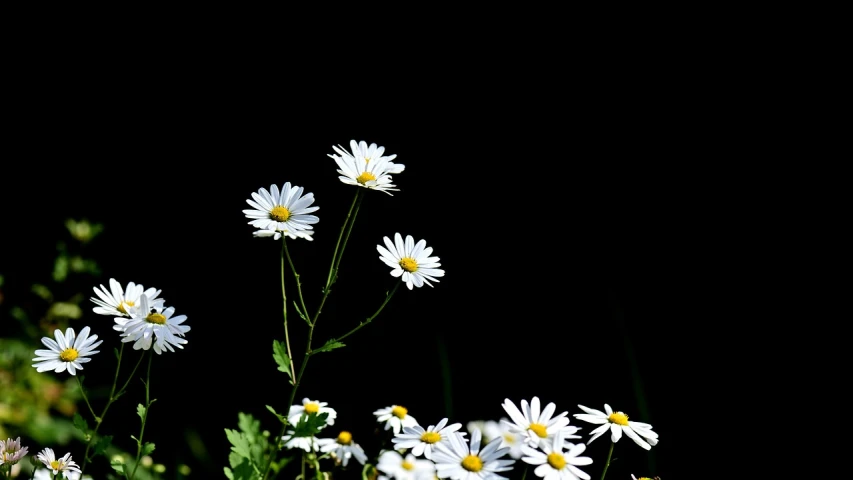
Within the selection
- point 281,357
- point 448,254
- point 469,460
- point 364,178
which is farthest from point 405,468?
point 448,254

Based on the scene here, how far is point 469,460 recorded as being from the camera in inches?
35.1

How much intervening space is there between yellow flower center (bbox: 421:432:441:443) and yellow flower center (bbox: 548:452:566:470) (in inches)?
7.0

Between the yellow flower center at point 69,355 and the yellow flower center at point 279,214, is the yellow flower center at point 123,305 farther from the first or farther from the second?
the yellow flower center at point 279,214

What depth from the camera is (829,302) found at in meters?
2.10

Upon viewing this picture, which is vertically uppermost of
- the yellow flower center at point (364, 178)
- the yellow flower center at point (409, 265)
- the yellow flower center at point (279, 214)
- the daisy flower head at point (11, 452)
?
the yellow flower center at point (364, 178)

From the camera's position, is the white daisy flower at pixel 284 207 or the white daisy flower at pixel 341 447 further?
the white daisy flower at pixel 341 447

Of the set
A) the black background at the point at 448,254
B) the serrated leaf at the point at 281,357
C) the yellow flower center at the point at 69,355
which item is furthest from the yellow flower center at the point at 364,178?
the black background at the point at 448,254

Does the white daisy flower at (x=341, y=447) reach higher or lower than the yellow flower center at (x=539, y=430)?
lower

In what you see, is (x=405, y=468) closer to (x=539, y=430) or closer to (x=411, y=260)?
(x=539, y=430)

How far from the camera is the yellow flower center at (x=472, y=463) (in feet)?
2.90

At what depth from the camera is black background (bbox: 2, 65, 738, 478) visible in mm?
2258

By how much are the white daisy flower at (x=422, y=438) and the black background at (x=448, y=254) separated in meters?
1.06

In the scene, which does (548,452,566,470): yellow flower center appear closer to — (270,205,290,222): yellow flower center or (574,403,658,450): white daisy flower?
(574,403,658,450): white daisy flower

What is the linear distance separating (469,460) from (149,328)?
0.47 meters
